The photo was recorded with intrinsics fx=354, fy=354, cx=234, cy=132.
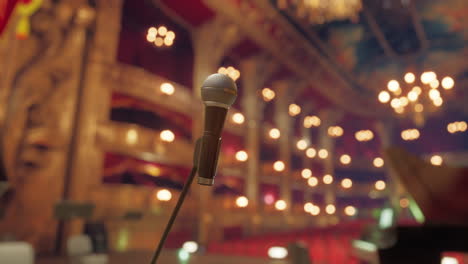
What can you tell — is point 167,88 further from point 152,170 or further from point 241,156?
point 241,156

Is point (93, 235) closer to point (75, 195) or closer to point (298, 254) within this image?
point (75, 195)

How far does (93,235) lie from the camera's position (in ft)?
21.2

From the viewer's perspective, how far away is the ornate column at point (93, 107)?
7520 millimetres

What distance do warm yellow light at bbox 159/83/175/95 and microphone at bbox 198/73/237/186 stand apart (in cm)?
898

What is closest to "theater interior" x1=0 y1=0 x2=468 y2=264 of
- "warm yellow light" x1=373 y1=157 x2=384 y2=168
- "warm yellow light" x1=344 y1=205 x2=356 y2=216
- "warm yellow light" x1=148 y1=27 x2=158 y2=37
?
"warm yellow light" x1=148 y1=27 x2=158 y2=37

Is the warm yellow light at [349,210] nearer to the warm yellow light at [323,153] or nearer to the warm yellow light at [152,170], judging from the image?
the warm yellow light at [323,153]

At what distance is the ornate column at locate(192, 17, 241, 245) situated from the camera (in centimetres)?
1051

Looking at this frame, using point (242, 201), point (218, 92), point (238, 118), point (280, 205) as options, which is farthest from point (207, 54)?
point (218, 92)

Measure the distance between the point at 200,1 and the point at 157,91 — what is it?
2.85 m

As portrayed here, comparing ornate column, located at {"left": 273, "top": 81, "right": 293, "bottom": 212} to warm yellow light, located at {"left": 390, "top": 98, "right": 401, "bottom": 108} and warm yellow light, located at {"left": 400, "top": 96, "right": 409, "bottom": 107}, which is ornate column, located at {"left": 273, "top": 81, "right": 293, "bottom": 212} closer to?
warm yellow light, located at {"left": 390, "top": 98, "right": 401, "bottom": 108}

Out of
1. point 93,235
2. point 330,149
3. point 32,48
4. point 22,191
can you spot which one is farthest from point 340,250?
point 330,149

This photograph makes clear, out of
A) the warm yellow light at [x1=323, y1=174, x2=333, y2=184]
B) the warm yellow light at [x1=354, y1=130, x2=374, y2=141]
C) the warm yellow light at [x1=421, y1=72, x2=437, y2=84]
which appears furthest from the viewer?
the warm yellow light at [x1=354, y1=130, x2=374, y2=141]

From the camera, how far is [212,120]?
1080mm

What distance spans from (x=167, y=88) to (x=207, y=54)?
203 centimetres
